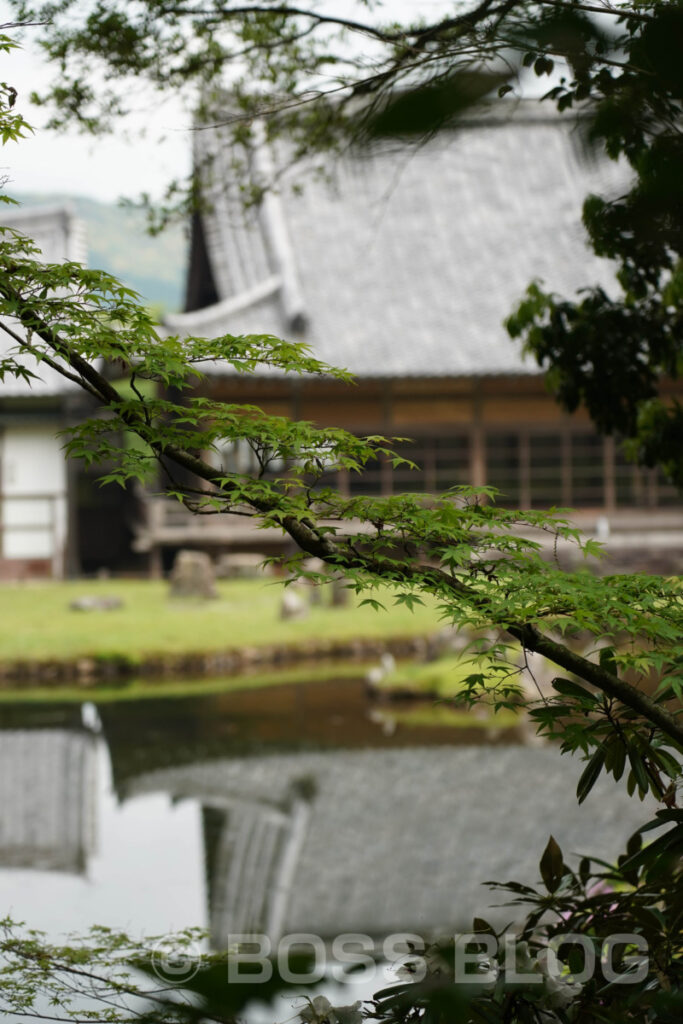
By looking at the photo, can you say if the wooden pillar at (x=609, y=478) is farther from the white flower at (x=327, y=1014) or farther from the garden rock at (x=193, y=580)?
the white flower at (x=327, y=1014)

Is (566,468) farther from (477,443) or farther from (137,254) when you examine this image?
(137,254)

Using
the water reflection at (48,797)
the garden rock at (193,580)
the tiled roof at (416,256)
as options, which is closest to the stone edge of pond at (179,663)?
the water reflection at (48,797)

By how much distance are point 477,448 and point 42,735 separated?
767 centimetres

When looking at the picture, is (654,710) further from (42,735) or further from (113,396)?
(42,735)

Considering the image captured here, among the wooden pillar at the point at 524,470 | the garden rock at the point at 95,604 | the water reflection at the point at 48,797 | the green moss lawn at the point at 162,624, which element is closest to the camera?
the water reflection at the point at 48,797

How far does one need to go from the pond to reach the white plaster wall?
5.89 m

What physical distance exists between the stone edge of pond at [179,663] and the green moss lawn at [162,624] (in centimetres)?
7

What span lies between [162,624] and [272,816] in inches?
196

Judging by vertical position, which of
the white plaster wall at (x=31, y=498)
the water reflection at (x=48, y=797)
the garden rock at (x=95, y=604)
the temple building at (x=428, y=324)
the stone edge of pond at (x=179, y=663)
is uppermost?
the temple building at (x=428, y=324)

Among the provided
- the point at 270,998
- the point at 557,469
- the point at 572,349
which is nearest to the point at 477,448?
the point at 557,469

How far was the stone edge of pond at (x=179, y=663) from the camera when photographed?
29.6 feet

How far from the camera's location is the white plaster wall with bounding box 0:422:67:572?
13656 mm

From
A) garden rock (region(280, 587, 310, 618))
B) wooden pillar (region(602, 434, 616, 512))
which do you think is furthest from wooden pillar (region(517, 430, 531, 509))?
garden rock (region(280, 587, 310, 618))

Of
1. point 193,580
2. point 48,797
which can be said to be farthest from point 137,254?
point 48,797
